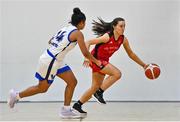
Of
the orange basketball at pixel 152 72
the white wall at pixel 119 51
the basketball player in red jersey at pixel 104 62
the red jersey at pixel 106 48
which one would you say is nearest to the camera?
the basketball player in red jersey at pixel 104 62

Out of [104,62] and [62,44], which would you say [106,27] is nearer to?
[104,62]

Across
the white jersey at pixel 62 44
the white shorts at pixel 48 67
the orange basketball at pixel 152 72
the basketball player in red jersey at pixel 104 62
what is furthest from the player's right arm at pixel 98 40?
the orange basketball at pixel 152 72

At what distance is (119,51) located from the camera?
7.28m

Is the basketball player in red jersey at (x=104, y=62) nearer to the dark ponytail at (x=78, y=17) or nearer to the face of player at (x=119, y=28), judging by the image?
the face of player at (x=119, y=28)

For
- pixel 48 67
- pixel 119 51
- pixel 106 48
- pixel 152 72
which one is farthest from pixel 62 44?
pixel 119 51

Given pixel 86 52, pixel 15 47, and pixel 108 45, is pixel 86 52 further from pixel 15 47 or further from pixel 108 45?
pixel 15 47

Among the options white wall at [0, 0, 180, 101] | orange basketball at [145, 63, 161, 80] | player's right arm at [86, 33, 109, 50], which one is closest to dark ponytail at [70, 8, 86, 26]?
player's right arm at [86, 33, 109, 50]

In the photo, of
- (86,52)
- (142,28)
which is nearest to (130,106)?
(142,28)

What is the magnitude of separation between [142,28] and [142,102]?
1.20 metres

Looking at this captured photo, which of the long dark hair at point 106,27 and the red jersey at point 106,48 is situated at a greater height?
the long dark hair at point 106,27

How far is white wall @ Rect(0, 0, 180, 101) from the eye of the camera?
284 inches

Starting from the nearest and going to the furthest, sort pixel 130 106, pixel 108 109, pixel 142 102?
pixel 108 109 → pixel 130 106 → pixel 142 102

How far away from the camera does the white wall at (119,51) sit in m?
7.21

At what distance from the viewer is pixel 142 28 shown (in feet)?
23.7
